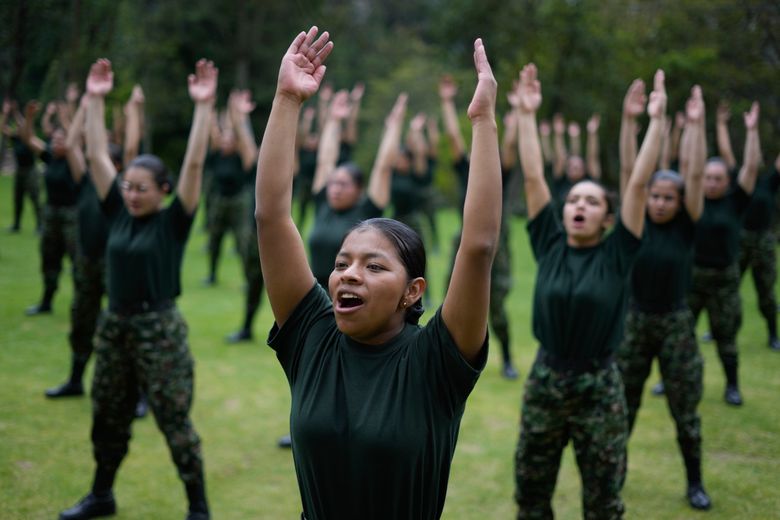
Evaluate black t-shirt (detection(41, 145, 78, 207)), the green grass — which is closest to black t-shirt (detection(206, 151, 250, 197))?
black t-shirt (detection(41, 145, 78, 207))

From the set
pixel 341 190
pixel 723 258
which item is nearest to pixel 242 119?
pixel 341 190

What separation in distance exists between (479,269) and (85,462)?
169 inches

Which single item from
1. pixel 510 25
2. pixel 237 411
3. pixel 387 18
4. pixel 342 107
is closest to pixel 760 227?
pixel 342 107

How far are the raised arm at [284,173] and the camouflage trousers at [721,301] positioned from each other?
5415mm

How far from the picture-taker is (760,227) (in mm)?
8711

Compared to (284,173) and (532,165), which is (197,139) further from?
(284,173)

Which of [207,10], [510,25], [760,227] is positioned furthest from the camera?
[207,10]

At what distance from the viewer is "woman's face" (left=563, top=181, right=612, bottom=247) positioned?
13.3 feet

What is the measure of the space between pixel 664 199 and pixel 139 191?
335cm

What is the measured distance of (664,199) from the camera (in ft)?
16.2

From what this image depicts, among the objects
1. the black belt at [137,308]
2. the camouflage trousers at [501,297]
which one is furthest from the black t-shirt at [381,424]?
the camouflage trousers at [501,297]

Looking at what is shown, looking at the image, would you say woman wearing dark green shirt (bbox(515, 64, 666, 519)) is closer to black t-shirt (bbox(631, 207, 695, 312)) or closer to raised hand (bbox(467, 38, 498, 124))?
black t-shirt (bbox(631, 207, 695, 312))

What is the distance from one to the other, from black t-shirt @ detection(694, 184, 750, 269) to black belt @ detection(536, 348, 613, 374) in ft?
11.5

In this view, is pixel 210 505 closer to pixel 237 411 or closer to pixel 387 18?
pixel 237 411
